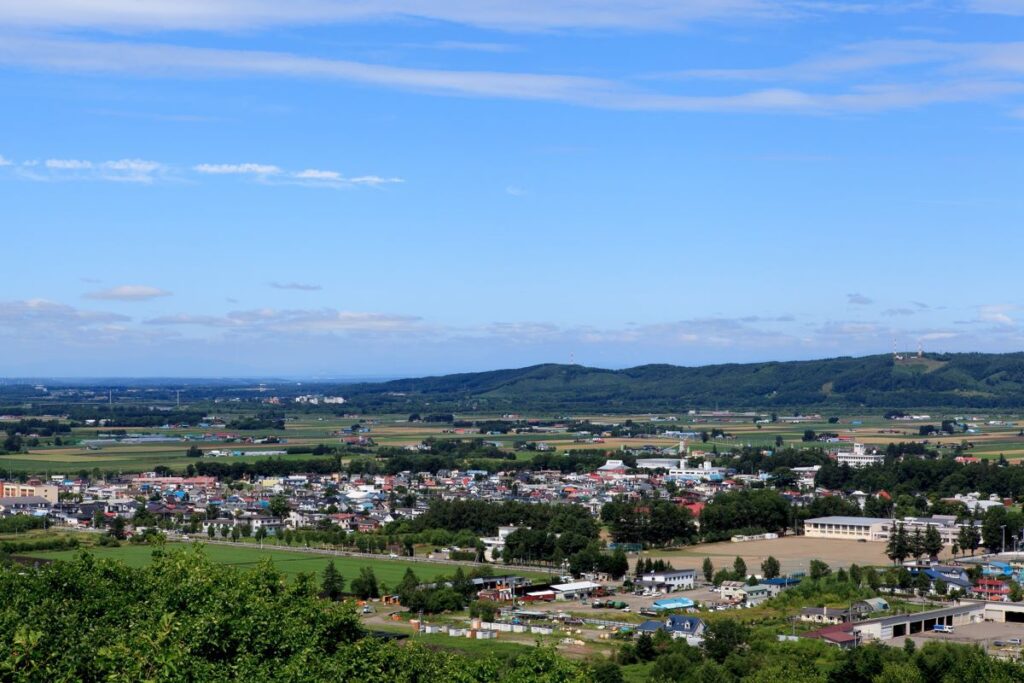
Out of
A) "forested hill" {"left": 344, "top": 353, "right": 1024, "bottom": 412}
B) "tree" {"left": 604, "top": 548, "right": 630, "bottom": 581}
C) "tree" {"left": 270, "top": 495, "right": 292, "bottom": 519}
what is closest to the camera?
"tree" {"left": 604, "top": 548, "right": 630, "bottom": 581}

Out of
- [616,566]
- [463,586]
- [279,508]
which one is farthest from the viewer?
[279,508]

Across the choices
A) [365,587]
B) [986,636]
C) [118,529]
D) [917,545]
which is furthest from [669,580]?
[118,529]

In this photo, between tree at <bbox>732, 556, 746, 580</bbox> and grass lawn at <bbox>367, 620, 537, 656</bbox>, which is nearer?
grass lawn at <bbox>367, 620, 537, 656</bbox>

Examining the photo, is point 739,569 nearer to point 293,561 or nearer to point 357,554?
point 357,554

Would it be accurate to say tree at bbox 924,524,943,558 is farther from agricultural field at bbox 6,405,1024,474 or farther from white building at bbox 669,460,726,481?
agricultural field at bbox 6,405,1024,474

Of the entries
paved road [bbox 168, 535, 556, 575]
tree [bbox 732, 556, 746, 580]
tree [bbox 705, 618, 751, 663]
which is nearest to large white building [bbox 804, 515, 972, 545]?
tree [bbox 732, 556, 746, 580]

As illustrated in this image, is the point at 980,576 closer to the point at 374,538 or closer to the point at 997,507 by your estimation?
the point at 997,507

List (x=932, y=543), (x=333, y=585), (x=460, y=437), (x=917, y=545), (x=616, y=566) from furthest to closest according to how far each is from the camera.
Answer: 1. (x=460, y=437)
2. (x=932, y=543)
3. (x=917, y=545)
4. (x=616, y=566)
5. (x=333, y=585)
